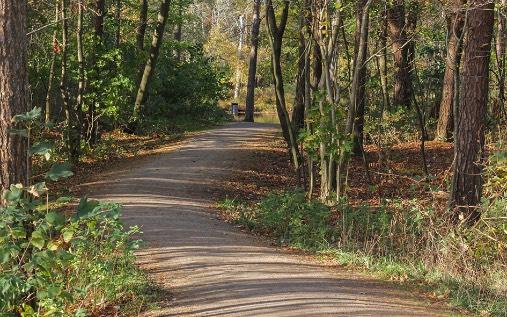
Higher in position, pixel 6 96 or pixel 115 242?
pixel 6 96

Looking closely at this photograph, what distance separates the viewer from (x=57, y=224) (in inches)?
216

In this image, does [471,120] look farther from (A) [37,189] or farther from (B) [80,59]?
(B) [80,59]

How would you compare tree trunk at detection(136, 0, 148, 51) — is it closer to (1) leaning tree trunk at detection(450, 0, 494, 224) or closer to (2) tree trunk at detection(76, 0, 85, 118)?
(2) tree trunk at detection(76, 0, 85, 118)

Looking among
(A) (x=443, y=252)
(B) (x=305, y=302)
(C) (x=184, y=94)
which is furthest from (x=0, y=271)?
(C) (x=184, y=94)

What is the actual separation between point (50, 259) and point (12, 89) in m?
1.79

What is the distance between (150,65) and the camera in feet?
76.5

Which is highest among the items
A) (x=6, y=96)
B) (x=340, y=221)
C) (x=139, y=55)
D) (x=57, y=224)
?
(x=139, y=55)

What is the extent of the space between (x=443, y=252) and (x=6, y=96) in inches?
223

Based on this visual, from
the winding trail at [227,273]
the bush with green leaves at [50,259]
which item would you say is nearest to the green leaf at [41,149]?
the bush with green leaves at [50,259]

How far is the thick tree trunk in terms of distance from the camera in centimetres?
635

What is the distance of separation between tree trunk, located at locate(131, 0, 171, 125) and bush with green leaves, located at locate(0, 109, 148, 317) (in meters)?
16.4

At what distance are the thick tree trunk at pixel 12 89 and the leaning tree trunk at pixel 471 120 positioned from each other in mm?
7153

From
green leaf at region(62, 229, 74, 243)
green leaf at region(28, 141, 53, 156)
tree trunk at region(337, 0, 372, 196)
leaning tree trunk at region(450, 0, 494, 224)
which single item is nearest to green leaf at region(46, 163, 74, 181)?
green leaf at region(28, 141, 53, 156)

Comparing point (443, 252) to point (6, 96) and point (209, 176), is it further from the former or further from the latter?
point (209, 176)
